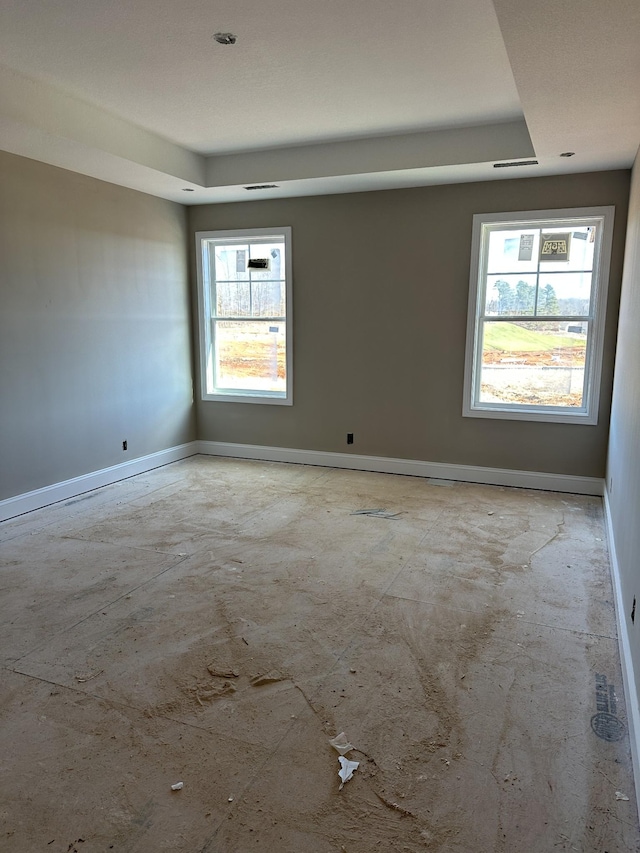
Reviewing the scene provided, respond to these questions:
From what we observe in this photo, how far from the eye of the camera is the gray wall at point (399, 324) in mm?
4930

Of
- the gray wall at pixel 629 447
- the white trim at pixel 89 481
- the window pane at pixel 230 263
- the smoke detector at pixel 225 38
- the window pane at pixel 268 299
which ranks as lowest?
the white trim at pixel 89 481

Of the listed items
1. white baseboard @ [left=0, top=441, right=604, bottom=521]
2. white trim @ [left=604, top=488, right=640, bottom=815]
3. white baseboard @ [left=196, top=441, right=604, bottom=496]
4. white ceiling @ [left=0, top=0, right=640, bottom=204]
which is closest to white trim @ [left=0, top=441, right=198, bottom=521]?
white baseboard @ [left=0, top=441, right=604, bottom=521]

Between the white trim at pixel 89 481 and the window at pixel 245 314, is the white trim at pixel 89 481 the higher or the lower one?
the lower one

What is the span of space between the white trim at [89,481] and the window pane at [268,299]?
5.56 feet

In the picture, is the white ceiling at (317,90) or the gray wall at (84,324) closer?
the white ceiling at (317,90)

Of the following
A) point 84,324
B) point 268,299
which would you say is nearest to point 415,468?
point 268,299

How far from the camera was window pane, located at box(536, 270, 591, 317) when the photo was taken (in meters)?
4.77

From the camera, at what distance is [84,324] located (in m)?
4.86

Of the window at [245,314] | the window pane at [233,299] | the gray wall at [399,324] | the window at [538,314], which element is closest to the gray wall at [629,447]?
the window at [538,314]

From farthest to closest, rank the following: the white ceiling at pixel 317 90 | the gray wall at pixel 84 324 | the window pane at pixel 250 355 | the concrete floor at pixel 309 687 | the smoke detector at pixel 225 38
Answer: the window pane at pixel 250 355, the gray wall at pixel 84 324, the smoke detector at pixel 225 38, the white ceiling at pixel 317 90, the concrete floor at pixel 309 687

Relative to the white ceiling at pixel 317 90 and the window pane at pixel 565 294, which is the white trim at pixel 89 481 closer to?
the white ceiling at pixel 317 90

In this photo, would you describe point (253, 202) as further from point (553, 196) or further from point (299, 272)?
point (553, 196)

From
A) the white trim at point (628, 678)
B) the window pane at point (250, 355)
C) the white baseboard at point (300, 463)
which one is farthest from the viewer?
the window pane at point (250, 355)

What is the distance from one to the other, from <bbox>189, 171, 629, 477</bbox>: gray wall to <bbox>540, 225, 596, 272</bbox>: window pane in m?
0.21
